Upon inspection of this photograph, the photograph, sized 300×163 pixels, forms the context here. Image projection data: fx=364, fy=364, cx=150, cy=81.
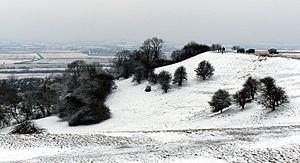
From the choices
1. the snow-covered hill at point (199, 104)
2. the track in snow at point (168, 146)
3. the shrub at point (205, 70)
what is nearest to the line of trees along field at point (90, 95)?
the shrub at point (205, 70)

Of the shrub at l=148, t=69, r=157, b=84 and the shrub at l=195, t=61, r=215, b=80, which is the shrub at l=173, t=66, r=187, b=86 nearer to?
the shrub at l=195, t=61, r=215, b=80

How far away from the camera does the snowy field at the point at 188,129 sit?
1942 centimetres

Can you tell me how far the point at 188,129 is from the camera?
98.2 ft

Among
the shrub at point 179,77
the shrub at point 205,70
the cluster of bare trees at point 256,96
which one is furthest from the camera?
the shrub at point 179,77

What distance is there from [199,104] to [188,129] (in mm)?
17518

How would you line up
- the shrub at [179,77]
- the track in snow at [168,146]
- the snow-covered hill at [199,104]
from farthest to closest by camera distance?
1. the shrub at [179,77]
2. the snow-covered hill at [199,104]
3. the track in snow at [168,146]

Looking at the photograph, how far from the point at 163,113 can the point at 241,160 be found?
93.7 feet

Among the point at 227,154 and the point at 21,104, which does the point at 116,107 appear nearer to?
the point at 21,104

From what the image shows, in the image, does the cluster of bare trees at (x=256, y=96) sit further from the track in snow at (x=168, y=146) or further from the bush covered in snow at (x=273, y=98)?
the track in snow at (x=168, y=146)

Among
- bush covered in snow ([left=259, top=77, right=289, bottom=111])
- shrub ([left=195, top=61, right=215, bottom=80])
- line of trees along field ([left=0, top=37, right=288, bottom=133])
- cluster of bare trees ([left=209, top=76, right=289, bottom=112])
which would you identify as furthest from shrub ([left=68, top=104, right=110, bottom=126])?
bush covered in snow ([left=259, top=77, right=289, bottom=111])

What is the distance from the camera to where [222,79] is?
5591 centimetres

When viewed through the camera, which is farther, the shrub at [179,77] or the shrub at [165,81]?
the shrub at [179,77]

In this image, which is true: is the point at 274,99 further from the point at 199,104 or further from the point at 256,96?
the point at 199,104

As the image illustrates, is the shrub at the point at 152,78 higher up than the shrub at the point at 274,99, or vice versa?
the shrub at the point at 274,99
